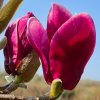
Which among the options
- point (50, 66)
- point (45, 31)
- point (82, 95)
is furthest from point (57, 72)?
point (82, 95)

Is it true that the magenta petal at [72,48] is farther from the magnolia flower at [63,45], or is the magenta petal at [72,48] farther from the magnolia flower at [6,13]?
the magnolia flower at [6,13]

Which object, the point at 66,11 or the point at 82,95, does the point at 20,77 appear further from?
the point at 82,95

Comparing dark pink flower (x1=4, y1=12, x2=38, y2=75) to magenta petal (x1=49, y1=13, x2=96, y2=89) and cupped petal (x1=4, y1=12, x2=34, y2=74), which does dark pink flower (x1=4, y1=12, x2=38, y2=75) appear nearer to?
cupped petal (x1=4, y1=12, x2=34, y2=74)

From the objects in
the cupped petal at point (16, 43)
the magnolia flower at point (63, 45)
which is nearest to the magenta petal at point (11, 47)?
the cupped petal at point (16, 43)

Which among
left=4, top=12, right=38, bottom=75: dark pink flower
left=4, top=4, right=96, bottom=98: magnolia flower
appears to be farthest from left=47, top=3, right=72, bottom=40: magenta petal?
left=4, top=12, right=38, bottom=75: dark pink flower

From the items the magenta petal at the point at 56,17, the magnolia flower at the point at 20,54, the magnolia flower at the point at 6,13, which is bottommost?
the magnolia flower at the point at 20,54

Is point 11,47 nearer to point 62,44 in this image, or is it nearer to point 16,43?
point 16,43

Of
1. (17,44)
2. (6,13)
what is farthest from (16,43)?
(6,13)
